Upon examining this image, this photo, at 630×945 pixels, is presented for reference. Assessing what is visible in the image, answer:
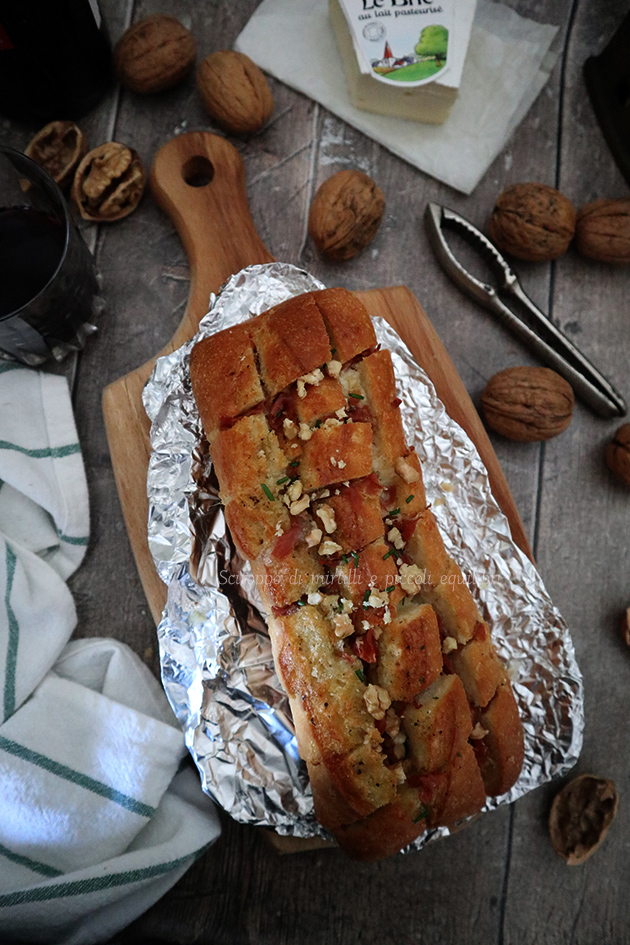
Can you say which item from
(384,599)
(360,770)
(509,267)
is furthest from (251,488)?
(509,267)

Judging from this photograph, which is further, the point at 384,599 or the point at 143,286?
the point at 143,286

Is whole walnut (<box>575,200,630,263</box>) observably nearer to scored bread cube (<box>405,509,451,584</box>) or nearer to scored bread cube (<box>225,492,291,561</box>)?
scored bread cube (<box>405,509,451,584</box>)

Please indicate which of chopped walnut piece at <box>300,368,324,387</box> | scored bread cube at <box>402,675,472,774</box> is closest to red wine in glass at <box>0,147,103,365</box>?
chopped walnut piece at <box>300,368,324,387</box>

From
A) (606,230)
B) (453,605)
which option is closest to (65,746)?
(453,605)

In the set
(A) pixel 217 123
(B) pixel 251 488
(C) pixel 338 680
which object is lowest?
(C) pixel 338 680

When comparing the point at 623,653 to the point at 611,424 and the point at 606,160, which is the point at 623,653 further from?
the point at 606,160
